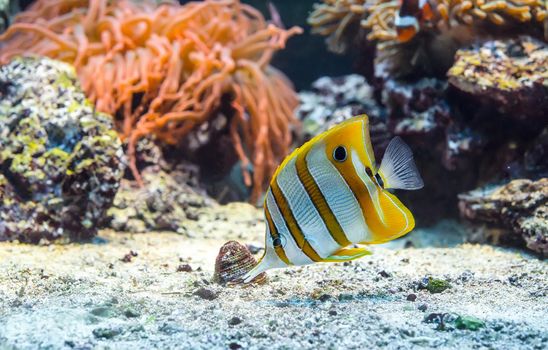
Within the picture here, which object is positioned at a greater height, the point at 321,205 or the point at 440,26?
the point at 440,26

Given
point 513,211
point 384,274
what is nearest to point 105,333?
point 384,274

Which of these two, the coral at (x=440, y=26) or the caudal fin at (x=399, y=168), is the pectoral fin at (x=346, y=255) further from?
the coral at (x=440, y=26)

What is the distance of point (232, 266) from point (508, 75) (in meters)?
2.63

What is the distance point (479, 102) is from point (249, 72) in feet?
7.75

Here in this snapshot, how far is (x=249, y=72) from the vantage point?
527 cm

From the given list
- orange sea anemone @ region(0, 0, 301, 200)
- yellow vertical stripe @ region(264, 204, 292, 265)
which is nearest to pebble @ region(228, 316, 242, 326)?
A: yellow vertical stripe @ region(264, 204, 292, 265)

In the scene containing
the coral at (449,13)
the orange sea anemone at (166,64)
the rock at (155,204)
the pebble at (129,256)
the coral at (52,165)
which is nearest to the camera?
the pebble at (129,256)

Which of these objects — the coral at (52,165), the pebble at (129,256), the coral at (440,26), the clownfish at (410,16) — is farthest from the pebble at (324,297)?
the coral at (440,26)

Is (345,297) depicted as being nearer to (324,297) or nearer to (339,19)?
(324,297)

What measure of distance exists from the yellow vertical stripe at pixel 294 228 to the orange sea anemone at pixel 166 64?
2651 millimetres

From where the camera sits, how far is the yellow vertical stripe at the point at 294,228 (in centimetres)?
212

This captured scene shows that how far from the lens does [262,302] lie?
2.49 metres

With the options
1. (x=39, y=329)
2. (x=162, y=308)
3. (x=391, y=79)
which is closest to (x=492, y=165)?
(x=391, y=79)

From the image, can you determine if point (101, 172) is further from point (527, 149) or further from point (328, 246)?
point (527, 149)
